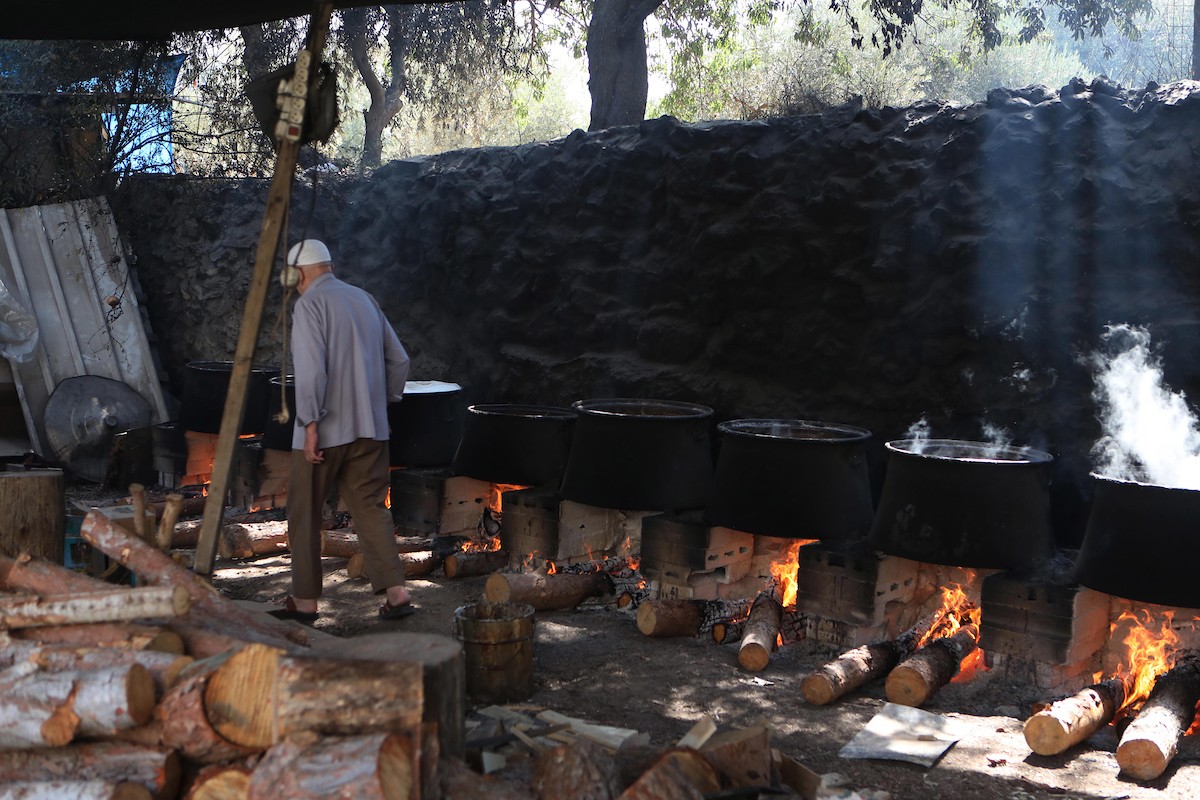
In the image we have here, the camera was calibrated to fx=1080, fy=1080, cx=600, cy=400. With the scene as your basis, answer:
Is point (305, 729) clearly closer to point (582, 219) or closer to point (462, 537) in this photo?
point (462, 537)

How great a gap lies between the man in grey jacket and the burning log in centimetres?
215

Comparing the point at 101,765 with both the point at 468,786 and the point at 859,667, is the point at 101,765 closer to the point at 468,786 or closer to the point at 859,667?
the point at 468,786

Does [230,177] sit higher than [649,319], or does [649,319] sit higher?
[230,177]

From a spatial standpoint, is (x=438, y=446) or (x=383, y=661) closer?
(x=383, y=661)

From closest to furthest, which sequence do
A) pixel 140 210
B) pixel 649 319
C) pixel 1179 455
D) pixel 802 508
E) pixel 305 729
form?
pixel 305 729
pixel 1179 455
pixel 802 508
pixel 649 319
pixel 140 210

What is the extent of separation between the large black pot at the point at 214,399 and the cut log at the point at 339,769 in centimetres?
578

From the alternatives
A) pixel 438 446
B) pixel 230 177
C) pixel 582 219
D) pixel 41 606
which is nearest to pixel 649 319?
pixel 582 219

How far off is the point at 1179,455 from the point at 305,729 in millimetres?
4005

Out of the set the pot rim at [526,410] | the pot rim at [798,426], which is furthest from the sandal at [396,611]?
the pot rim at [798,426]

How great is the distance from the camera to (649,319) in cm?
693

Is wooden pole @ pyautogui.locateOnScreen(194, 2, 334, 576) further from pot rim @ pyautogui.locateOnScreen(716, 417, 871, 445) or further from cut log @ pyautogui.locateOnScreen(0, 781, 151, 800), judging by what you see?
pot rim @ pyautogui.locateOnScreen(716, 417, 871, 445)

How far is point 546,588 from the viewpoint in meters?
5.66

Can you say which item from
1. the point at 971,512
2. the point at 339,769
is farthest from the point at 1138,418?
the point at 339,769

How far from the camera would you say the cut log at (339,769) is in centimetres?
238
